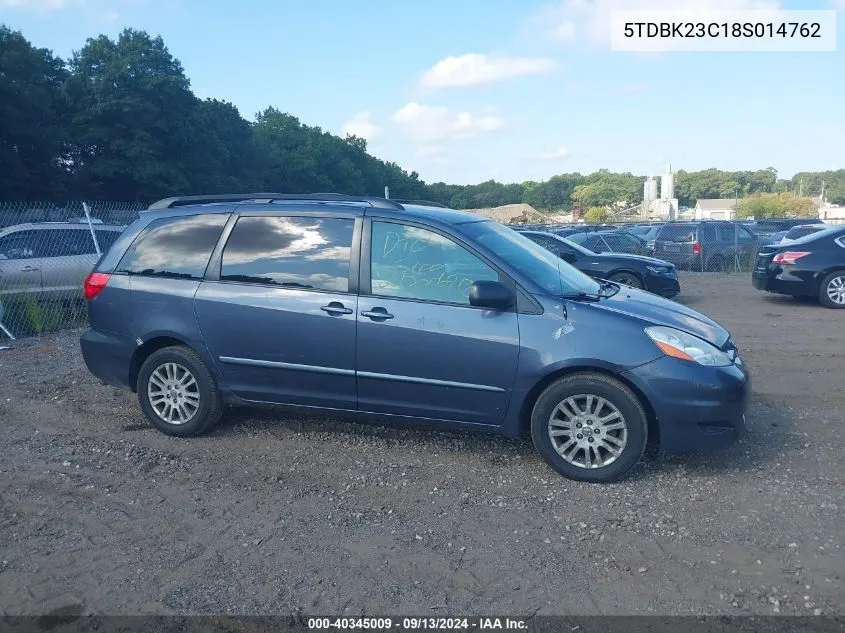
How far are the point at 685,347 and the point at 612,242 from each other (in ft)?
51.0

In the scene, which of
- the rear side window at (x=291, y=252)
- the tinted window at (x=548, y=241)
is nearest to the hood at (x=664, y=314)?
the rear side window at (x=291, y=252)

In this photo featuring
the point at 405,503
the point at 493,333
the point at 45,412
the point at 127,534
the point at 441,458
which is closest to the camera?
the point at 127,534

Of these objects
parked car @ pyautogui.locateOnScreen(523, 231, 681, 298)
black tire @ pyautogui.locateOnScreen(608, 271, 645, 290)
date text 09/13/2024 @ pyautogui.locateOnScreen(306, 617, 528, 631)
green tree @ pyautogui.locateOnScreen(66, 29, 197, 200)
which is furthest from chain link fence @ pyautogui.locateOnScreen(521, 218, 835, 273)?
green tree @ pyautogui.locateOnScreen(66, 29, 197, 200)

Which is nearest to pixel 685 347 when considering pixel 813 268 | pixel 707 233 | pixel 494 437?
pixel 494 437

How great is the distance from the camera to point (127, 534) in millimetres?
4137

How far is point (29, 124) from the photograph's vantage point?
35.5 m

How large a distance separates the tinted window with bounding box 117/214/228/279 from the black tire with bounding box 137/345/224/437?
0.61m

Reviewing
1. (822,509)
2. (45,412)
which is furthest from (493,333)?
(45,412)

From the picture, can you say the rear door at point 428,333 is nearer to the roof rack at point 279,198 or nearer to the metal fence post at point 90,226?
the roof rack at point 279,198

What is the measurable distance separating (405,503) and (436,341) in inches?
42.2

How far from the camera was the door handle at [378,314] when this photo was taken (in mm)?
5066

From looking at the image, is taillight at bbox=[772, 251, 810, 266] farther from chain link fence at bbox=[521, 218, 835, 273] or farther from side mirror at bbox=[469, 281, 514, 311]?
side mirror at bbox=[469, 281, 514, 311]

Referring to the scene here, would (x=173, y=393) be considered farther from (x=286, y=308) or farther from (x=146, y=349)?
(x=286, y=308)

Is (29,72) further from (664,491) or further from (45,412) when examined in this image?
(664,491)
